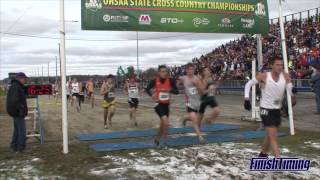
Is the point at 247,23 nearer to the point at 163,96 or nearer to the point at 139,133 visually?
the point at 139,133

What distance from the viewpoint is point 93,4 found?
14664 mm

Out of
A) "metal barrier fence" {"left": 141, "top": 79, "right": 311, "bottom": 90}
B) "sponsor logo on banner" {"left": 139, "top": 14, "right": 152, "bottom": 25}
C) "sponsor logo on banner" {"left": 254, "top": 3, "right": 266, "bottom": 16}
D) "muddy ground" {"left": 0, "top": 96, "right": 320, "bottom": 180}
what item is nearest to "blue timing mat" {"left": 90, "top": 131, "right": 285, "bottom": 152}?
"muddy ground" {"left": 0, "top": 96, "right": 320, "bottom": 180}

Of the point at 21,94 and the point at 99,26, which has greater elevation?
the point at 99,26

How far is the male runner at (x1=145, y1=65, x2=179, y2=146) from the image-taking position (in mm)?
11203

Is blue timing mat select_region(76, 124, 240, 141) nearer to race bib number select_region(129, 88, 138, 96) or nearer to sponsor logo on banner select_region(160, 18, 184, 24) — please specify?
race bib number select_region(129, 88, 138, 96)

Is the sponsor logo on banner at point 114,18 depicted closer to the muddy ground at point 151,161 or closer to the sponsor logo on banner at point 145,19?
the sponsor logo on banner at point 145,19

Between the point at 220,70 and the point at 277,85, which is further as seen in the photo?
the point at 220,70

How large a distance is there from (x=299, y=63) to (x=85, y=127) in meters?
19.4

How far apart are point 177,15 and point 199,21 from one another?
0.72 metres

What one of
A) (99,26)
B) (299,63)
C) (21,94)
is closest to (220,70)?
(299,63)

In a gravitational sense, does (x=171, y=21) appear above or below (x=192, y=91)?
above

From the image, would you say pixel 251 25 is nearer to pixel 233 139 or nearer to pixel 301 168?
pixel 233 139

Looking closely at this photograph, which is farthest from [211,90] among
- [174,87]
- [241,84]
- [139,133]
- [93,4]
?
[241,84]

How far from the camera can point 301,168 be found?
8.66 meters
